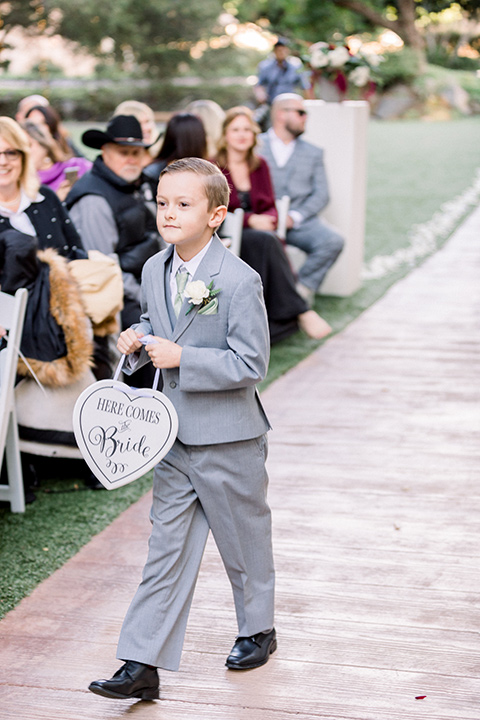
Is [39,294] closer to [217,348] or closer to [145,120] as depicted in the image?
[217,348]

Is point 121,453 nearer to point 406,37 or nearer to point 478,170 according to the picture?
point 478,170

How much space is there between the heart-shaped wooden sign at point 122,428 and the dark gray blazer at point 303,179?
16.4 feet

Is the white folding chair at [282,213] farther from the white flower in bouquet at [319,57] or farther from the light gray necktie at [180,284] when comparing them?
the light gray necktie at [180,284]

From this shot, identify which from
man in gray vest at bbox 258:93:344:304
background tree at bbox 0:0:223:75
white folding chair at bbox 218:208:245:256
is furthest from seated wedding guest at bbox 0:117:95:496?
background tree at bbox 0:0:223:75

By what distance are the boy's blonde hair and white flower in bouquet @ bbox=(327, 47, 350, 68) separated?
18.9 feet

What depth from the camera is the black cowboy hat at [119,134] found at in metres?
4.68

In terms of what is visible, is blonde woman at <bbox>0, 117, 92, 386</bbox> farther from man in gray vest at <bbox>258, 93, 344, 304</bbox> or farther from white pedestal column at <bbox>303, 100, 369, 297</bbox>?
white pedestal column at <bbox>303, 100, 369, 297</bbox>

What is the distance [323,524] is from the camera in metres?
3.65

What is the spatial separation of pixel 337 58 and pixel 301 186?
1.29m

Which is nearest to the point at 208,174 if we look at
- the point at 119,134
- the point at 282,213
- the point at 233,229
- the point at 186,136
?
the point at 119,134

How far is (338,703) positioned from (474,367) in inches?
148

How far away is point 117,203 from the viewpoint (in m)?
4.67

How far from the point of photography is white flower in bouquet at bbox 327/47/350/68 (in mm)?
7715

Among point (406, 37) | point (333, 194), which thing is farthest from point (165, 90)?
point (333, 194)
